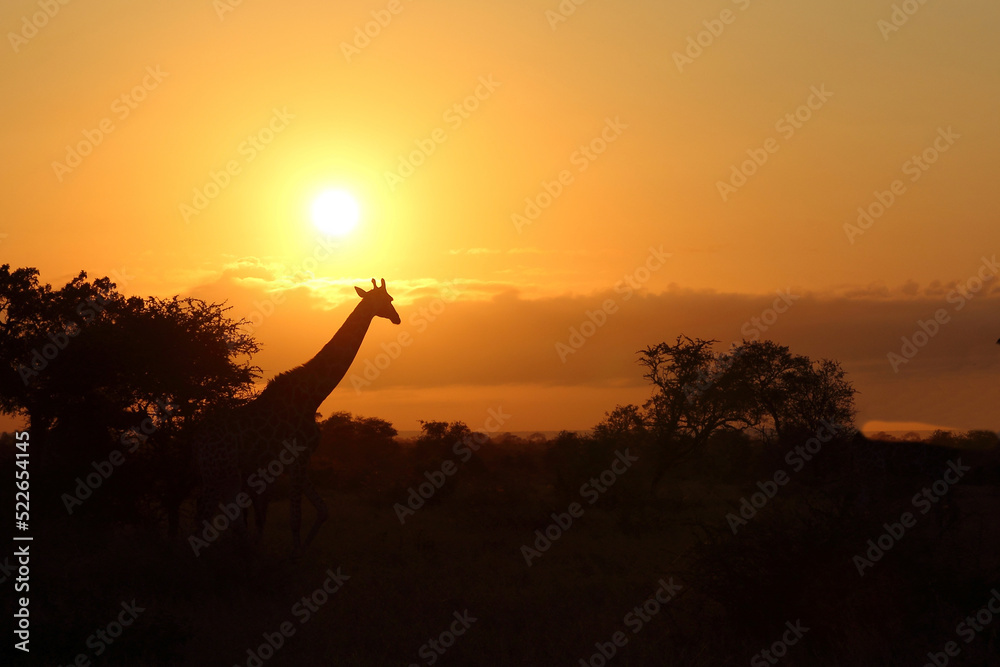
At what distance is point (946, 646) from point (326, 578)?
784 cm

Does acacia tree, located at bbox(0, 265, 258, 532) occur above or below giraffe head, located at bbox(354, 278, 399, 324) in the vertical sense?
below

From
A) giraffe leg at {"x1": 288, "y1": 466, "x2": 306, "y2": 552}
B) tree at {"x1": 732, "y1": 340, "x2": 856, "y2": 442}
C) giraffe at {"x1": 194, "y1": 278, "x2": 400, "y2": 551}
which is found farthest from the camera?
tree at {"x1": 732, "y1": 340, "x2": 856, "y2": 442}

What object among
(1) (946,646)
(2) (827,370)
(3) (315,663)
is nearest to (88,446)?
(3) (315,663)

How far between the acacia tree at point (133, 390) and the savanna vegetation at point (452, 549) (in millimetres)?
41

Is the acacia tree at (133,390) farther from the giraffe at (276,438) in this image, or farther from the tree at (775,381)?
the tree at (775,381)

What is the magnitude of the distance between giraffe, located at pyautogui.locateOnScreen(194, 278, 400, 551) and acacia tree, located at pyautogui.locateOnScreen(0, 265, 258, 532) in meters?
2.08

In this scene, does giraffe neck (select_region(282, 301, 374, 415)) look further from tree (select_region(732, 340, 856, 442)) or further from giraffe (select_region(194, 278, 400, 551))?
tree (select_region(732, 340, 856, 442))

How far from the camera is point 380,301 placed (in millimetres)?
14742

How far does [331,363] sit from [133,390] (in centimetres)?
383

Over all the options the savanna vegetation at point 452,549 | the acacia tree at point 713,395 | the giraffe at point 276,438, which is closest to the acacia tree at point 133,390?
the savanna vegetation at point 452,549

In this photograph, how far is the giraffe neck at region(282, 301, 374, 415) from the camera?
1380 cm

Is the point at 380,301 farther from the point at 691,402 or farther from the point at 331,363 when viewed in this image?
the point at 691,402

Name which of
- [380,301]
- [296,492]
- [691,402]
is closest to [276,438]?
[296,492]

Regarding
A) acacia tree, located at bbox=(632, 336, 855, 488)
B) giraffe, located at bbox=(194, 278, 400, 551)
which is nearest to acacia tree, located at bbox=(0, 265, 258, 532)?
giraffe, located at bbox=(194, 278, 400, 551)
